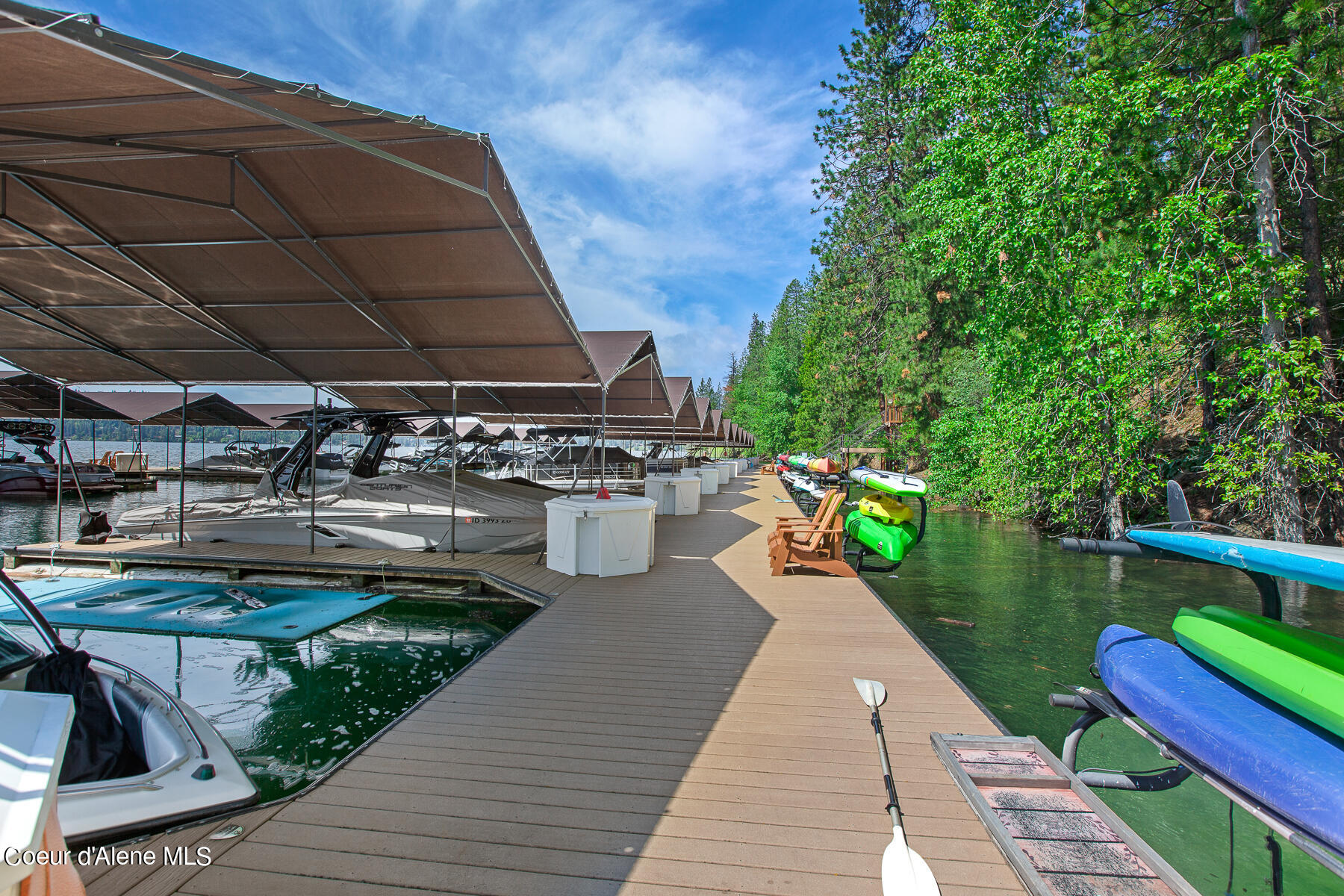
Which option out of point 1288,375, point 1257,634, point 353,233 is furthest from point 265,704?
point 1288,375

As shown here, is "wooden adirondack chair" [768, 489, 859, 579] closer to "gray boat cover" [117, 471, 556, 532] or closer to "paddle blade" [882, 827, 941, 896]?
"gray boat cover" [117, 471, 556, 532]

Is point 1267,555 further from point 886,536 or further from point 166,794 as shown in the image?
point 886,536

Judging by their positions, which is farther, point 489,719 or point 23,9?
point 489,719

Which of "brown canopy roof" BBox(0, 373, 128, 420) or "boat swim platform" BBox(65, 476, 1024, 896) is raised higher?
"brown canopy roof" BBox(0, 373, 128, 420)

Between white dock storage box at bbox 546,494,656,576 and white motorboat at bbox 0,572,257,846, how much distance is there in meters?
4.76

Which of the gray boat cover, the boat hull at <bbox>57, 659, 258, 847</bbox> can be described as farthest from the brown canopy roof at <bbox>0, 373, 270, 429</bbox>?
the boat hull at <bbox>57, 659, 258, 847</bbox>

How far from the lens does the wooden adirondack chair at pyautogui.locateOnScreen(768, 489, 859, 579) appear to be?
317 inches

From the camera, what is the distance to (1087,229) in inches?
448

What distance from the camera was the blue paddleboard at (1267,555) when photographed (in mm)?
2000

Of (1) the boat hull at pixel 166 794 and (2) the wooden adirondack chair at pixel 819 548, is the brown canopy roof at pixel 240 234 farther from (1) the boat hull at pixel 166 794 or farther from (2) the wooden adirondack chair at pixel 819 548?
(2) the wooden adirondack chair at pixel 819 548

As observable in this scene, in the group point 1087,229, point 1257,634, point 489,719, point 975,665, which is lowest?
point 975,665

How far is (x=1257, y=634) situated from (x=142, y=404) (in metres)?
31.7

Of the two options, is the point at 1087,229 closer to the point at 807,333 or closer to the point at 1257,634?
the point at 1257,634

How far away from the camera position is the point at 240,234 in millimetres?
6332
